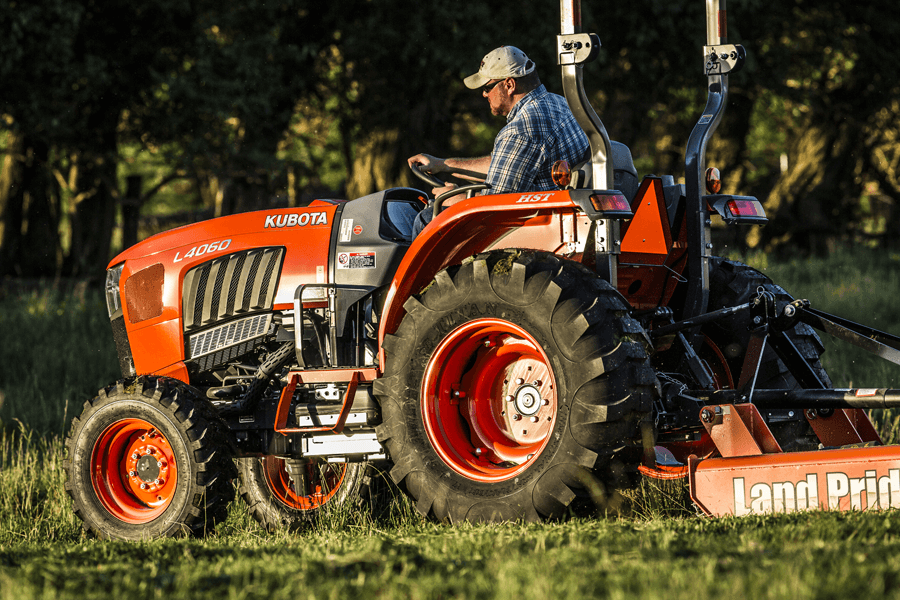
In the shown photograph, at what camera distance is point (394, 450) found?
4367 millimetres

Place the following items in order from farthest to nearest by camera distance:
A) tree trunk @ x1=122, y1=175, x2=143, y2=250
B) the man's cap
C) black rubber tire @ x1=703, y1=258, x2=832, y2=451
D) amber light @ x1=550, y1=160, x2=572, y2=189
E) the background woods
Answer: tree trunk @ x1=122, y1=175, x2=143, y2=250 → the background woods → black rubber tire @ x1=703, y1=258, x2=832, y2=451 → the man's cap → amber light @ x1=550, y1=160, x2=572, y2=189

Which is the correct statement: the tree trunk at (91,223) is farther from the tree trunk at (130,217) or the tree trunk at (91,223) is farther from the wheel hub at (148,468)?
the wheel hub at (148,468)

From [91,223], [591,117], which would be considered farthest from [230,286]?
[91,223]

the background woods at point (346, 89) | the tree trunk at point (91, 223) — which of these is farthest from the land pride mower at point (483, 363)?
the tree trunk at point (91, 223)

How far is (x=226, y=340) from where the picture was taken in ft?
18.1

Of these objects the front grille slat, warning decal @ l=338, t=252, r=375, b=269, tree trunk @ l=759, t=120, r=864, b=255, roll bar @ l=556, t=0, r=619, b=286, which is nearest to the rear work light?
roll bar @ l=556, t=0, r=619, b=286

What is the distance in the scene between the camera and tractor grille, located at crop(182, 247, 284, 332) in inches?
213

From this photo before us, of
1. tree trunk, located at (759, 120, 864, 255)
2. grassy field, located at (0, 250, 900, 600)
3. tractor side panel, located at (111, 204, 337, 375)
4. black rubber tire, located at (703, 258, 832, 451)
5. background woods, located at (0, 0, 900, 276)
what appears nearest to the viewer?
grassy field, located at (0, 250, 900, 600)

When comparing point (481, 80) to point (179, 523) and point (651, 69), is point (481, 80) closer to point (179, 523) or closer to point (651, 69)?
point (179, 523)

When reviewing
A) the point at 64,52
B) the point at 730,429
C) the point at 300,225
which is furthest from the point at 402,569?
the point at 64,52

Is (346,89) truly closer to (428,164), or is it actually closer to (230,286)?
(230,286)

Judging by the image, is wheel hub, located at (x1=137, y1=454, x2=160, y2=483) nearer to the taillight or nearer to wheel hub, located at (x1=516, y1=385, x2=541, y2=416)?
wheel hub, located at (x1=516, y1=385, x2=541, y2=416)

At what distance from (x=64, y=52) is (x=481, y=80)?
27.1 feet

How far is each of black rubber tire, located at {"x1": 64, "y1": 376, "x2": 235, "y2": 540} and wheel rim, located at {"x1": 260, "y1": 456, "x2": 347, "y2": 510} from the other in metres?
0.88
